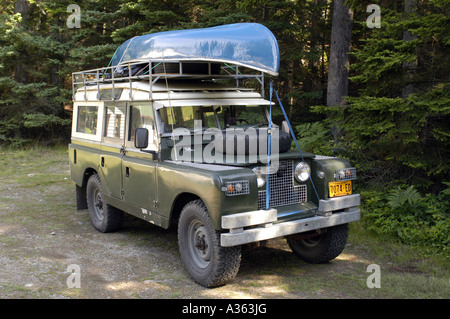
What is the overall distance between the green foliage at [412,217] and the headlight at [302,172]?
210 centimetres

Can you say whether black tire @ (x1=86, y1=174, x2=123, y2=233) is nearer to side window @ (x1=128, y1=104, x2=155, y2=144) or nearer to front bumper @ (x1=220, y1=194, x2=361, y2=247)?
side window @ (x1=128, y1=104, x2=155, y2=144)

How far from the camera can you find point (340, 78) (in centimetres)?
1149

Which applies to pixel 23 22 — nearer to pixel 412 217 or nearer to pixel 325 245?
pixel 325 245

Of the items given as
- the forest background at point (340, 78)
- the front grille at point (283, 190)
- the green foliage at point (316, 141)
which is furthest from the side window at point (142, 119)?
the green foliage at point (316, 141)

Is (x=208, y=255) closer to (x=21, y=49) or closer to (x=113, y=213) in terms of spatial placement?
(x=113, y=213)

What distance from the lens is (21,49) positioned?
1778cm

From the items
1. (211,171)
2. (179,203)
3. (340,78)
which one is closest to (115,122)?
(179,203)

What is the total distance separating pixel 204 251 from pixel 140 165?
5.47 feet

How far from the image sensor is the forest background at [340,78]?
689cm

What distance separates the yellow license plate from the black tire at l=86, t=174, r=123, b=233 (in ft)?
12.3

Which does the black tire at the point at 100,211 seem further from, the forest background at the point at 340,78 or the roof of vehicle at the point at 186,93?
the forest background at the point at 340,78

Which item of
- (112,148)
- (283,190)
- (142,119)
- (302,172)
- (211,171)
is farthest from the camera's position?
(112,148)

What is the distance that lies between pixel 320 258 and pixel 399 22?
3.89m

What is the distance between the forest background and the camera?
689 cm
